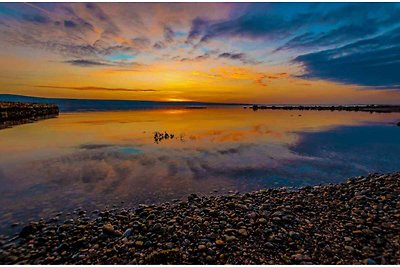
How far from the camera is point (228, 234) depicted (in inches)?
257

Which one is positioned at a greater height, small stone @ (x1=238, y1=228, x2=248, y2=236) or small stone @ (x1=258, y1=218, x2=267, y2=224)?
small stone @ (x1=258, y1=218, x2=267, y2=224)

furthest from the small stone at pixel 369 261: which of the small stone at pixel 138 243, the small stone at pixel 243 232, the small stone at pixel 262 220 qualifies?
the small stone at pixel 138 243

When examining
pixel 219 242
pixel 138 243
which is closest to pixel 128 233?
pixel 138 243

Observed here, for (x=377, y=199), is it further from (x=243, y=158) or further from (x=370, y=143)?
(x=370, y=143)

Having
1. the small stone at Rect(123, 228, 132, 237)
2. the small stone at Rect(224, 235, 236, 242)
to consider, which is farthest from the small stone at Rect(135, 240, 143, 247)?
the small stone at Rect(224, 235, 236, 242)

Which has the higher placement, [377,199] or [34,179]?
[377,199]

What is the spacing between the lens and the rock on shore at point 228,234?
563cm

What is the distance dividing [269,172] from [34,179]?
12.5m

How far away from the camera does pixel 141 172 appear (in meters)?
12.7

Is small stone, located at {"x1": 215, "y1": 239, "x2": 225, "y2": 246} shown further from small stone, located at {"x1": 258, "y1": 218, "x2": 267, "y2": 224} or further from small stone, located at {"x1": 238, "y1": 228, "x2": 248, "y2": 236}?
small stone, located at {"x1": 258, "y1": 218, "x2": 267, "y2": 224}

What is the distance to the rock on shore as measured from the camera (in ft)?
18.5

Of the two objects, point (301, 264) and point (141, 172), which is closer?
point (301, 264)

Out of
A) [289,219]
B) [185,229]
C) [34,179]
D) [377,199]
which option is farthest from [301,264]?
[34,179]

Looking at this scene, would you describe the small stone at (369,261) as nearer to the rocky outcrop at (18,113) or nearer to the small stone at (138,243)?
the small stone at (138,243)
